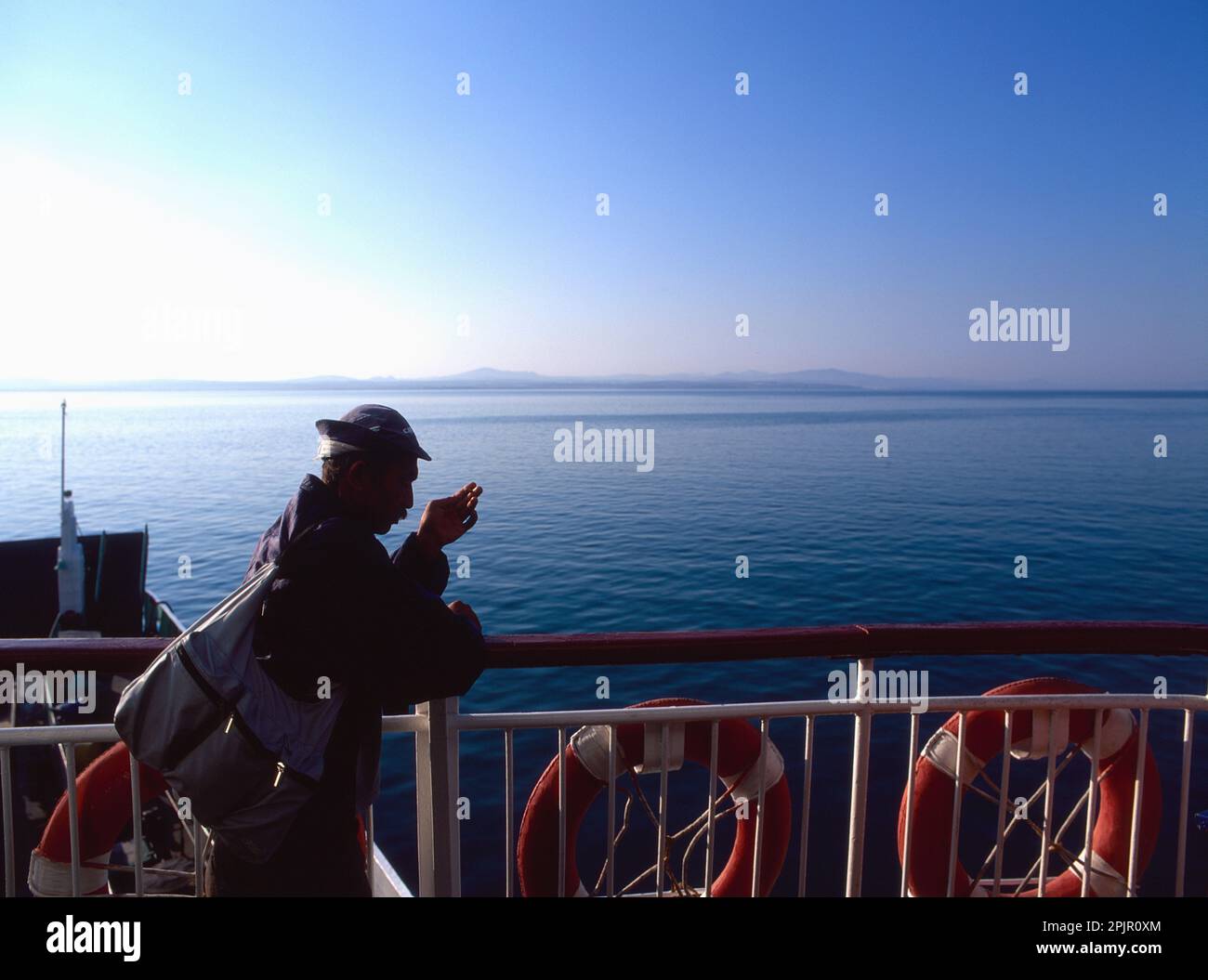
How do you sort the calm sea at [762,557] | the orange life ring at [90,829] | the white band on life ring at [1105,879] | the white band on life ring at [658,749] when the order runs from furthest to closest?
the calm sea at [762,557] → the white band on life ring at [1105,879] → the white band on life ring at [658,749] → the orange life ring at [90,829]

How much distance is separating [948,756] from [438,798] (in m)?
1.69

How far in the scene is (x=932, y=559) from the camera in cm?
2038

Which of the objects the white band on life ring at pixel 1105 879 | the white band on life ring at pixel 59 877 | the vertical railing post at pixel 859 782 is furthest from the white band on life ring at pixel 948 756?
the white band on life ring at pixel 59 877

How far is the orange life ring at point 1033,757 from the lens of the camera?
8.25 ft

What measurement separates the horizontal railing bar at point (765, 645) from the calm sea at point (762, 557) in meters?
6.13

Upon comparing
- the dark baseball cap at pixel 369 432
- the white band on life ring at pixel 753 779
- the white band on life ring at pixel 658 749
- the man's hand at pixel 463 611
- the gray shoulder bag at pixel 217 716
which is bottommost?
the white band on life ring at pixel 753 779

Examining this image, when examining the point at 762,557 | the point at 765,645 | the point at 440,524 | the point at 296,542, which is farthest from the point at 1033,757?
the point at 762,557

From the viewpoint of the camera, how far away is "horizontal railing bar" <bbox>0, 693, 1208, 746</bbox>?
1.98 meters

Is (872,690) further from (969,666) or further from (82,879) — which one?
(969,666)

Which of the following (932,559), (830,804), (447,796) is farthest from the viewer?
(932,559)

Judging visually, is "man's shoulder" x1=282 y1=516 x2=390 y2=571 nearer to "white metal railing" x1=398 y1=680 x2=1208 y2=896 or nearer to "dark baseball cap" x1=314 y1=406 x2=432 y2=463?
"dark baseball cap" x1=314 y1=406 x2=432 y2=463

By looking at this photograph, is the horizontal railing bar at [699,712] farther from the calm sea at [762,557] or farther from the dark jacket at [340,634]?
the calm sea at [762,557]
